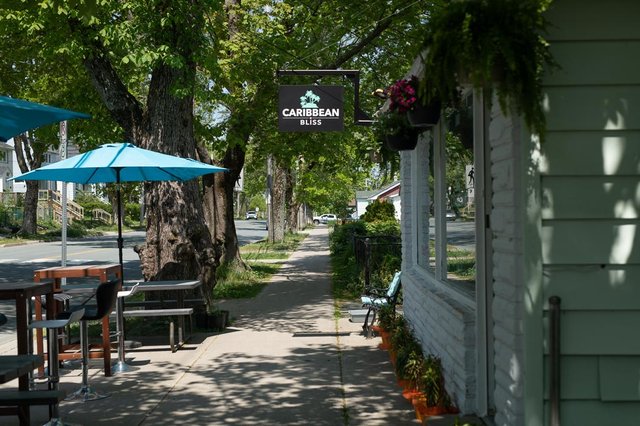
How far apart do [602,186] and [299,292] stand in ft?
44.0

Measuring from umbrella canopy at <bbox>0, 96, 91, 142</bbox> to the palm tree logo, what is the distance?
5.13m

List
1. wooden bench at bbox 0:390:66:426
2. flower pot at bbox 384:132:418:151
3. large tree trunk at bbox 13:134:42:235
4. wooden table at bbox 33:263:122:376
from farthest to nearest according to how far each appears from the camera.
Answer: large tree trunk at bbox 13:134:42:235
wooden table at bbox 33:263:122:376
flower pot at bbox 384:132:418:151
wooden bench at bbox 0:390:66:426

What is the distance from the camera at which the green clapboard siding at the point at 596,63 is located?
4160 millimetres

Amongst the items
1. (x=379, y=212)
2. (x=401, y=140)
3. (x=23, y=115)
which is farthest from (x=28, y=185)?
(x=401, y=140)

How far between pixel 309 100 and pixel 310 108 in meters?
0.12

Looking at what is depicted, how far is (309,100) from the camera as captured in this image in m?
11.5

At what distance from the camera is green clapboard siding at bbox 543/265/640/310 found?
412 cm

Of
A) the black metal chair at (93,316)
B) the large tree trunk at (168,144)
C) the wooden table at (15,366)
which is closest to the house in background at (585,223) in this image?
the wooden table at (15,366)

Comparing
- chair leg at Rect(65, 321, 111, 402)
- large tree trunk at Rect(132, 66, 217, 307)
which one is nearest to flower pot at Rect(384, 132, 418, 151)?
chair leg at Rect(65, 321, 111, 402)

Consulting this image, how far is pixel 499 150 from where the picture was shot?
4664 mm

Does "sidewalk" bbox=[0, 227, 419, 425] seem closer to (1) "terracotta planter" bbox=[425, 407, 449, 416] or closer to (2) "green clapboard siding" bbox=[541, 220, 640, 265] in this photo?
(1) "terracotta planter" bbox=[425, 407, 449, 416]

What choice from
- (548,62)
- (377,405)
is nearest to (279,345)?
(377,405)

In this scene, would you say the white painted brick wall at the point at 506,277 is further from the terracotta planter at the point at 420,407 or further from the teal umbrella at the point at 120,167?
the teal umbrella at the point at 120,167

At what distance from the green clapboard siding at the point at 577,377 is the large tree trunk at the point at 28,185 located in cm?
3912
